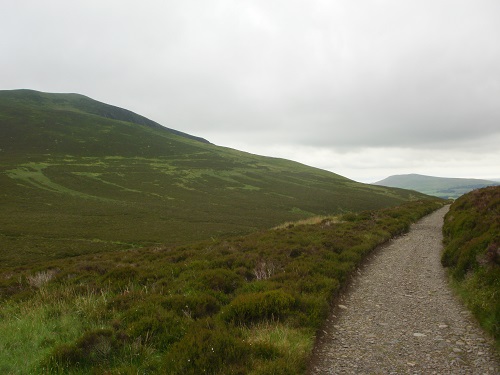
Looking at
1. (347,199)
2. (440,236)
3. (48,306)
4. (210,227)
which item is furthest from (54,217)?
(347,199)

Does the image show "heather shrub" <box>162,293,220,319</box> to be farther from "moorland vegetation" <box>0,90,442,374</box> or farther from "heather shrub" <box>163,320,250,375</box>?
"heather shrub" <box>163,320,250,375</box>

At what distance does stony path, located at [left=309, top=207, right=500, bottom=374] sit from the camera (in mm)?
7180

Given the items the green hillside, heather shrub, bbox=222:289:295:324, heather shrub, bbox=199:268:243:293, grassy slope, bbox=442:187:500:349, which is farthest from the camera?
the green hillside

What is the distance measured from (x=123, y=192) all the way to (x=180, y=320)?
8615cm

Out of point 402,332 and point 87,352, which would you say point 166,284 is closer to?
point 87,352

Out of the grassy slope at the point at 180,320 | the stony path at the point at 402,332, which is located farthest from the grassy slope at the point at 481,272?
the grassy slope at the point at 180,320

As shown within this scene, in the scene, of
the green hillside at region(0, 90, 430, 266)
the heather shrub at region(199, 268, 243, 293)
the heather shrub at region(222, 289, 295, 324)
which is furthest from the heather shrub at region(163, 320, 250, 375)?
the green hillside at region(0, 90, 430, 266)

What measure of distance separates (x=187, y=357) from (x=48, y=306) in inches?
255

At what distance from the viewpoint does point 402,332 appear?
8.98 m

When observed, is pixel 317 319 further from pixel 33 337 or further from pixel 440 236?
pixel 440 236

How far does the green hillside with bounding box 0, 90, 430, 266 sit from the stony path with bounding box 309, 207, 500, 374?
36.5m

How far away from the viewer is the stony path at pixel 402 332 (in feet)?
23.6

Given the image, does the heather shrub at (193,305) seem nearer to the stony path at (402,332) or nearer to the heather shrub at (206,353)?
the heather shrub at (206,353)

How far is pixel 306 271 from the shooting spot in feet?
44.2
